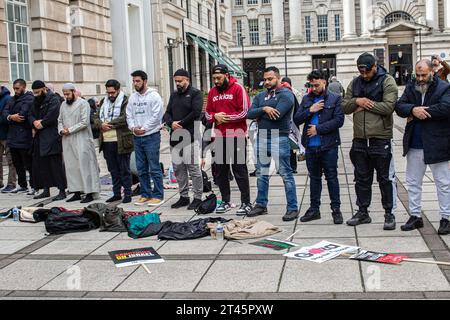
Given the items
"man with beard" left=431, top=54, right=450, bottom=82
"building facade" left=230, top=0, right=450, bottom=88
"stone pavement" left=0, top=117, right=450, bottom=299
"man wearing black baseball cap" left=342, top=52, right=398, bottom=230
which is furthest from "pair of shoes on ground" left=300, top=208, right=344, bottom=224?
"building facade" left=230, top=0, right=450, bottom=88

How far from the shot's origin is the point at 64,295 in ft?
18.8

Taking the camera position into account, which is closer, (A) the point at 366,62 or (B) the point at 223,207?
(A) the point at 366,62

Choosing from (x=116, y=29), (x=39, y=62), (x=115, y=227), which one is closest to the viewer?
(x=115, y=227)

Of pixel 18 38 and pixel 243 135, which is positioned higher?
pixel 18 38

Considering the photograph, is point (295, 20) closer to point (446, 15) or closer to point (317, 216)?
point (446, 15)

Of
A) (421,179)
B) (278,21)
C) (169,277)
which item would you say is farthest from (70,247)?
(278,21)

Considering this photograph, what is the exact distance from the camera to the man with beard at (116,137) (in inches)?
411

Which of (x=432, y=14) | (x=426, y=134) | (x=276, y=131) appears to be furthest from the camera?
(x=432, y=14)

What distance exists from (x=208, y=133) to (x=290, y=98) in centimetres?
196

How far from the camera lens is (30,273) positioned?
653 centimetres

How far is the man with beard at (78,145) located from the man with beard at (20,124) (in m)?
1.16

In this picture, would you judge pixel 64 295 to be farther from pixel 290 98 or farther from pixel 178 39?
pixel 178 39

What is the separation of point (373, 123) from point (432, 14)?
65.7m
